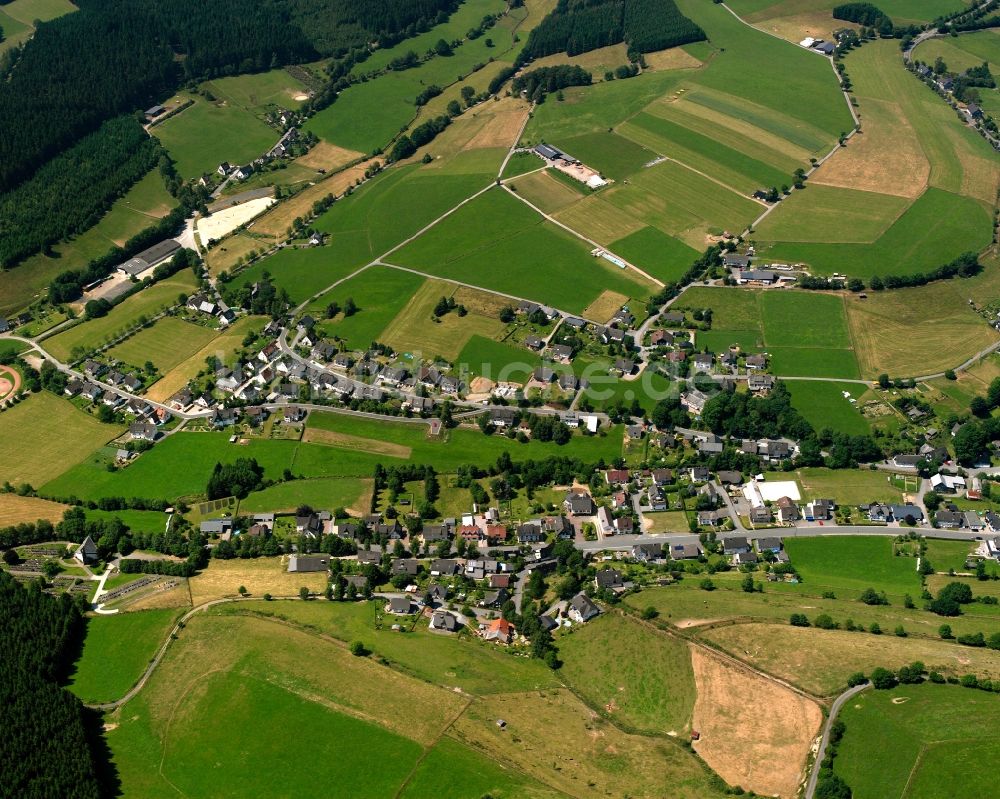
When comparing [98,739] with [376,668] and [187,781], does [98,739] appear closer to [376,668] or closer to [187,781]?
[187,781]

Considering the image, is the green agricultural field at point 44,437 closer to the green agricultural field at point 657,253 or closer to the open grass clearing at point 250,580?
the open grass clearing at point 250,580

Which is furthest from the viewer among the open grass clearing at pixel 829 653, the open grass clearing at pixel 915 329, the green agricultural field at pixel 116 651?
the open grass clearing at pixel 915 329

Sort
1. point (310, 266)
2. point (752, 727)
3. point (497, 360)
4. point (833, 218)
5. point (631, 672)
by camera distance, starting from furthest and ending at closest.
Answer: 1. point (833, 218)
2. point (310, 266)
3. point (497, 360)
4. point (631, 672)
5. point (752, 727)

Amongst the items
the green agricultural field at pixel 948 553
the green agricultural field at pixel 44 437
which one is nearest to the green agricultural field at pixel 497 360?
the green agricultural field at pixel 44 437

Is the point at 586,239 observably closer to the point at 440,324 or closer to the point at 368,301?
the point at 440,324

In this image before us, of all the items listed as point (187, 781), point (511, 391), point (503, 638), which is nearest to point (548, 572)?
point (503, 638)

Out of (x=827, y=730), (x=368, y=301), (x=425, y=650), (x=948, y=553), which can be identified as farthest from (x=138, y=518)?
(x=948, y=553)
